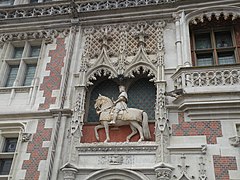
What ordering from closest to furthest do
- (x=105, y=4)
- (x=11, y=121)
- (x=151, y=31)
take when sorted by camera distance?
(x=11, y=121) < (x=151, y=31) < (x=105, y=4)

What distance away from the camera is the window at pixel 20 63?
11.5 meters

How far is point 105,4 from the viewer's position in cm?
1236

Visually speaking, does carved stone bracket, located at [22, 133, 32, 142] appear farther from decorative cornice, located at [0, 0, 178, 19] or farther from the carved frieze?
decorative cornice, located at [0, 0, 178, 19]

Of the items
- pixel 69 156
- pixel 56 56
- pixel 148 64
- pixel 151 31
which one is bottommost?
pixel 69 156

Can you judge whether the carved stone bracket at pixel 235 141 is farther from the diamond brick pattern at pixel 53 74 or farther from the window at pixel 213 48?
the diamond brick pattern at pixel 53 74

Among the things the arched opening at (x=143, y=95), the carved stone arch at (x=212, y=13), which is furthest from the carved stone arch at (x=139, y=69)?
the carved stone arch at (x=212, y=13)

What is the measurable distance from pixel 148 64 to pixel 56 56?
3583 mm

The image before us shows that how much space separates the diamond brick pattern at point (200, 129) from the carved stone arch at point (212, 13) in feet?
13.0

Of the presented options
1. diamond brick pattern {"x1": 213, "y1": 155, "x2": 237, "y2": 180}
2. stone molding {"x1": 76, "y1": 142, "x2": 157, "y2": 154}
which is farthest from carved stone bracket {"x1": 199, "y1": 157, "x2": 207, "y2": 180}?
stone molding {"x1": 76, "y1": 142, "x2": 157, "y2": 154}

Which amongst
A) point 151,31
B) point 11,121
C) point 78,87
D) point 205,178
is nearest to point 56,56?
point 78,87

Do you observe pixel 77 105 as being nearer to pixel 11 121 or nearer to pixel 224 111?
pixel 11 121

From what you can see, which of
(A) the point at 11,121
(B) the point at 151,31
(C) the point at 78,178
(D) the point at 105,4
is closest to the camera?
(C) the point at 78,178

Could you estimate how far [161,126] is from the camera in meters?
8.94

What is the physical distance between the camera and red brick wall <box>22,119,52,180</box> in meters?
9.11
